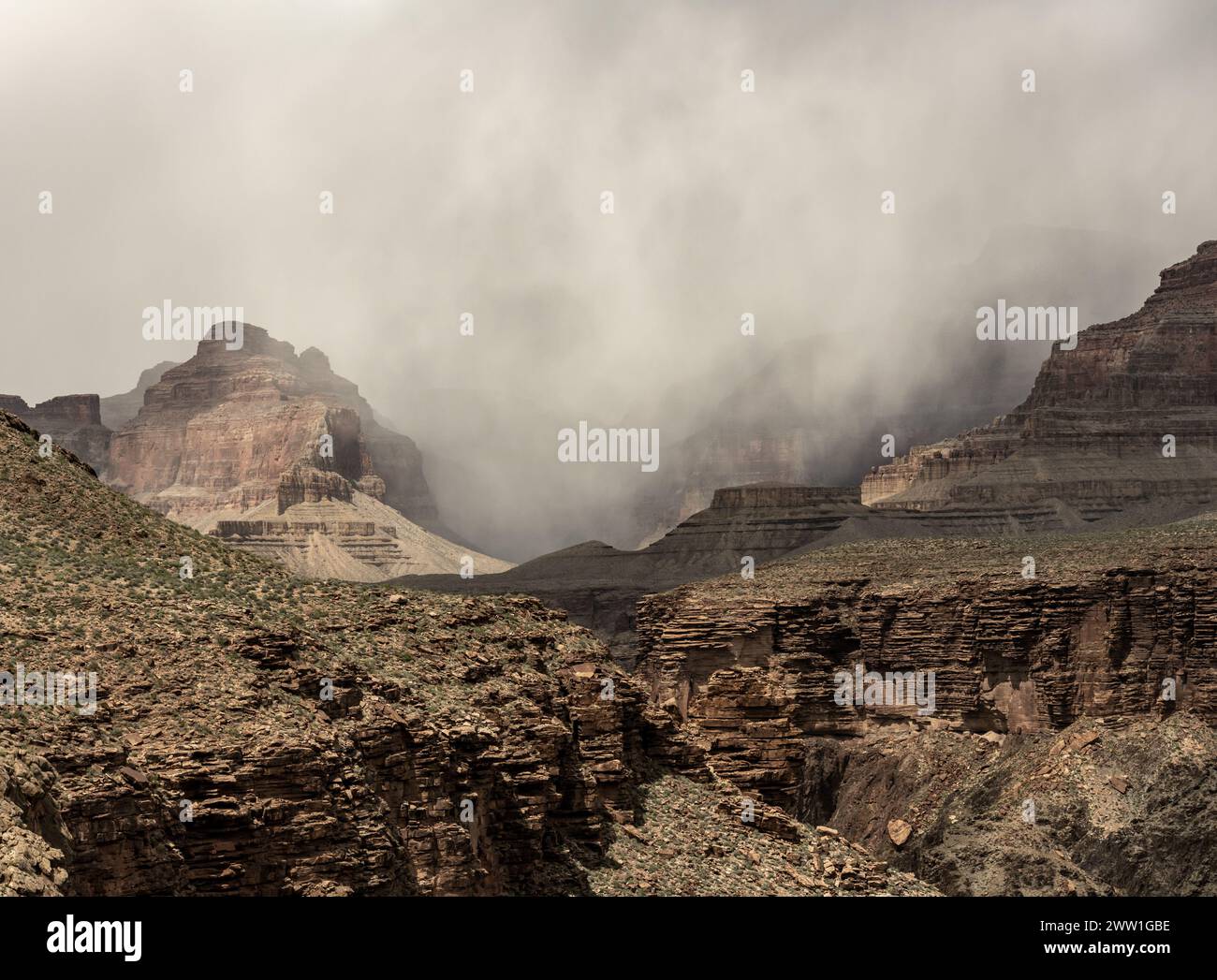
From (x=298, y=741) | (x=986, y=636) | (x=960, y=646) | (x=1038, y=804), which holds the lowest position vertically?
(x=1038, y=804)

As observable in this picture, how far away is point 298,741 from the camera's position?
35938 mm

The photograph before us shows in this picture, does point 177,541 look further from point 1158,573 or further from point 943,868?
point 1158,573

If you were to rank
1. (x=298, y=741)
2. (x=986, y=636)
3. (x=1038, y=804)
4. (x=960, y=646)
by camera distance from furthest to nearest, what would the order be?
1. (x=960, y=646)
2. (x=986, y=636)
3. (x=1038, y=804)
4. (x=298, y=741)

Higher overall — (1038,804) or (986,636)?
(986,636)

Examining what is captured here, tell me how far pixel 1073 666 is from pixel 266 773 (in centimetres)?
9137

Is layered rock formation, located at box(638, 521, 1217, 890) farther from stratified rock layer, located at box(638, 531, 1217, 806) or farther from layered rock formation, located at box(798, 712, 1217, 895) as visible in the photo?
layered rock formation, located at box(798, 712, 1217, 895)

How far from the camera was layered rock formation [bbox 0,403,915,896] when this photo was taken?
32688 millimetres

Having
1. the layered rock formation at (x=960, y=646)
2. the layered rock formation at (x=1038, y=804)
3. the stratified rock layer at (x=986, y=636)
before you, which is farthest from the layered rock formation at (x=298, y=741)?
the stratified rock layer at (x=986, y=636)

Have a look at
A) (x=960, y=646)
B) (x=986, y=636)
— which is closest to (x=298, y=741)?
(x=986, y=636)

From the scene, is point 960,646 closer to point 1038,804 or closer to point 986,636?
point 986,636

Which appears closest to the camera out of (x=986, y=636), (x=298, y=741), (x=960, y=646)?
(x=298, y=741)

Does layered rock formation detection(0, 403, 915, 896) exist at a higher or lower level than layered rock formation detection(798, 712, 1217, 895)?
higher

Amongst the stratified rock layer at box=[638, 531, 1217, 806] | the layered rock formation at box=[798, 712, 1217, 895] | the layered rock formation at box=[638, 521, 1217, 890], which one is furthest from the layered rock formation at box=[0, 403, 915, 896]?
the stratified rock layer at box=[638, 531, 1217, 806]
